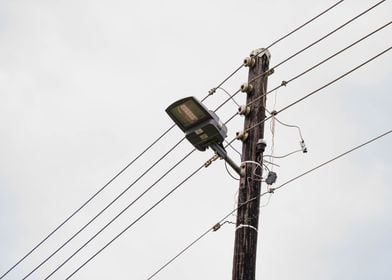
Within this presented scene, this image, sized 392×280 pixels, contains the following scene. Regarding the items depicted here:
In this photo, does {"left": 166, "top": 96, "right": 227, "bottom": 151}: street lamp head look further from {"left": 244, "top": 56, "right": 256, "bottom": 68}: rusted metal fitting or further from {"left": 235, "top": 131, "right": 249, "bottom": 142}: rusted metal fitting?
{"left": 244, "top": 56, "right": 256, "bottom": 68}: rusted metal fitting

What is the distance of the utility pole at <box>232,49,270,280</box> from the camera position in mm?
7366

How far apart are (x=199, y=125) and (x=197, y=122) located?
47mm

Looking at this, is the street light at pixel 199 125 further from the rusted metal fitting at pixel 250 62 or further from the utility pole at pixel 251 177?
the rusted metal fitting at pixel 250 62

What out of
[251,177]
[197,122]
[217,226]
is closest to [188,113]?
[197,122]

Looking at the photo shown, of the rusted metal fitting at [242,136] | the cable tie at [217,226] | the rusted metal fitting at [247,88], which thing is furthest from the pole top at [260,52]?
the cable tie at [217,226]

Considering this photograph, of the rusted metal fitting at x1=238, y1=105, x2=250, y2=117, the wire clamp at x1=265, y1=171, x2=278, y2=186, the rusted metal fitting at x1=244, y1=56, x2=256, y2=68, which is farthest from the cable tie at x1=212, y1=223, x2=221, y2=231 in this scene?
the rusted metal fitting at x1=244, y1=56, x2=256, y2=68

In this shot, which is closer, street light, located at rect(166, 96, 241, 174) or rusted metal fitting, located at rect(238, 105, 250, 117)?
street light, located at rect(166, 96, 241, 174)

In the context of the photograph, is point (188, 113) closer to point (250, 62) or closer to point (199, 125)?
point (199, 125)

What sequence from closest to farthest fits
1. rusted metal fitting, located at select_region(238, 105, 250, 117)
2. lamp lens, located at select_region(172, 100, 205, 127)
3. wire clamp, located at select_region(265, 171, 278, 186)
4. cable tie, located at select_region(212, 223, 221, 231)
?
lamp lens, located at select_region(172, 100, 205, 127) → wire clamp, located at select_region(265, 171, 278, 186) → cable tie, located at select_region(212, 223, 221, 231) → rusted metal fitting, located at select_region(238, 105, 250, 117)

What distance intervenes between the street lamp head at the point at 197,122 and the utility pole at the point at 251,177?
360 millimetres

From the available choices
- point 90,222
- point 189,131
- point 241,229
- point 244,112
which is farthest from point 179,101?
point 90,222

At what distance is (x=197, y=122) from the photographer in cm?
836

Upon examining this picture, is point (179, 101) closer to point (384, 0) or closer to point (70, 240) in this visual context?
point (384, 0)

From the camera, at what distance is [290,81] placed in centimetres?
902
